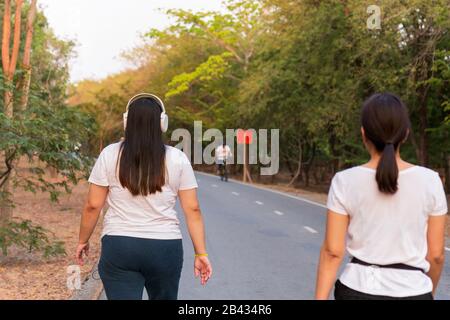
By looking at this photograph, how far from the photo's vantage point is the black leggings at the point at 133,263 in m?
3.99

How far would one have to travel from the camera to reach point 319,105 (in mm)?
26906

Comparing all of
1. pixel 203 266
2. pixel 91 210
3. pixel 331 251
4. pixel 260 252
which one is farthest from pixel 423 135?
pixel 331 251

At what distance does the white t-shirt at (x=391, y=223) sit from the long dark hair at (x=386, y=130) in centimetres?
6

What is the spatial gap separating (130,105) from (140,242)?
0.78 meters

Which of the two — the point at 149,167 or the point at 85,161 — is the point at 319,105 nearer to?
the point at 85,161

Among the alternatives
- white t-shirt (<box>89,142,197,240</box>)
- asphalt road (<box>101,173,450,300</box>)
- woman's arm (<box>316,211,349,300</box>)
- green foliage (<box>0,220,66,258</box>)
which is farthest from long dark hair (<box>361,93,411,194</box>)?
green foliage (<box>0,220,66,258</box>)

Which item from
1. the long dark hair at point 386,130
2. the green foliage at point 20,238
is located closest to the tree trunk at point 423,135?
the green foliage at point 20,238

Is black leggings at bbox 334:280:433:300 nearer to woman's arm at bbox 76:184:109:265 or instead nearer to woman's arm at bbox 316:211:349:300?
woman's arm at bbox 316:211:349:300

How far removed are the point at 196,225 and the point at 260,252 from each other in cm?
695

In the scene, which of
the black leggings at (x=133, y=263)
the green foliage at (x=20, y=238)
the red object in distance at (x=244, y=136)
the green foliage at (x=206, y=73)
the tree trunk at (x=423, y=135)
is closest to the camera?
the black leggings at (x=133, y=263)

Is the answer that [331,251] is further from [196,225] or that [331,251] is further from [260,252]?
[260,252]

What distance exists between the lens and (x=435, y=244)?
10.8 feet

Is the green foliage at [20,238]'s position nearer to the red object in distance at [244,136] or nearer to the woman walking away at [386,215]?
the woman walking away at [386,215]

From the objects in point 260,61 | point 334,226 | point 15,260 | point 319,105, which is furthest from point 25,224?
point 260,61
